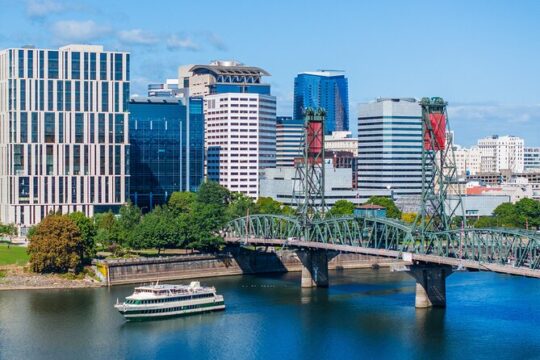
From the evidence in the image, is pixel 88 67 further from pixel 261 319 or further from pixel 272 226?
pixel 261 319

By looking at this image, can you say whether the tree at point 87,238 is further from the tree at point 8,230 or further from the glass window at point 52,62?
the glass window at point 52,62

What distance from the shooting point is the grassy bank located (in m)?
120

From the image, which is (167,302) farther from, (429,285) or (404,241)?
(429,285)

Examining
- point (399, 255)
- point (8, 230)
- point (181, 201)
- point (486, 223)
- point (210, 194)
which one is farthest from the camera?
point (181, 201)

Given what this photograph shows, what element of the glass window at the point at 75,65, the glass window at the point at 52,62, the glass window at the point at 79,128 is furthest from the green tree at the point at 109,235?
the glass window at the point at 52,62

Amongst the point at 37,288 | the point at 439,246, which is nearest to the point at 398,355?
the point at 439,246

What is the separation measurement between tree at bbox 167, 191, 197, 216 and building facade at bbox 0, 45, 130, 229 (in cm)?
1258

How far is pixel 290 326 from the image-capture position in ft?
295

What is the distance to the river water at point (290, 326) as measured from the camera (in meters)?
80.1

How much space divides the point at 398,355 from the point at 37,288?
45.5 m

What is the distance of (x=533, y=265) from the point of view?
8556 cm

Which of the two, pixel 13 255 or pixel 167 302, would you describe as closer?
pixel 167 302

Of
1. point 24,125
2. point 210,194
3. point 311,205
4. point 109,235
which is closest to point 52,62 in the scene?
point 24,125

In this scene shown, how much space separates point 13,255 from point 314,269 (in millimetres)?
36661
